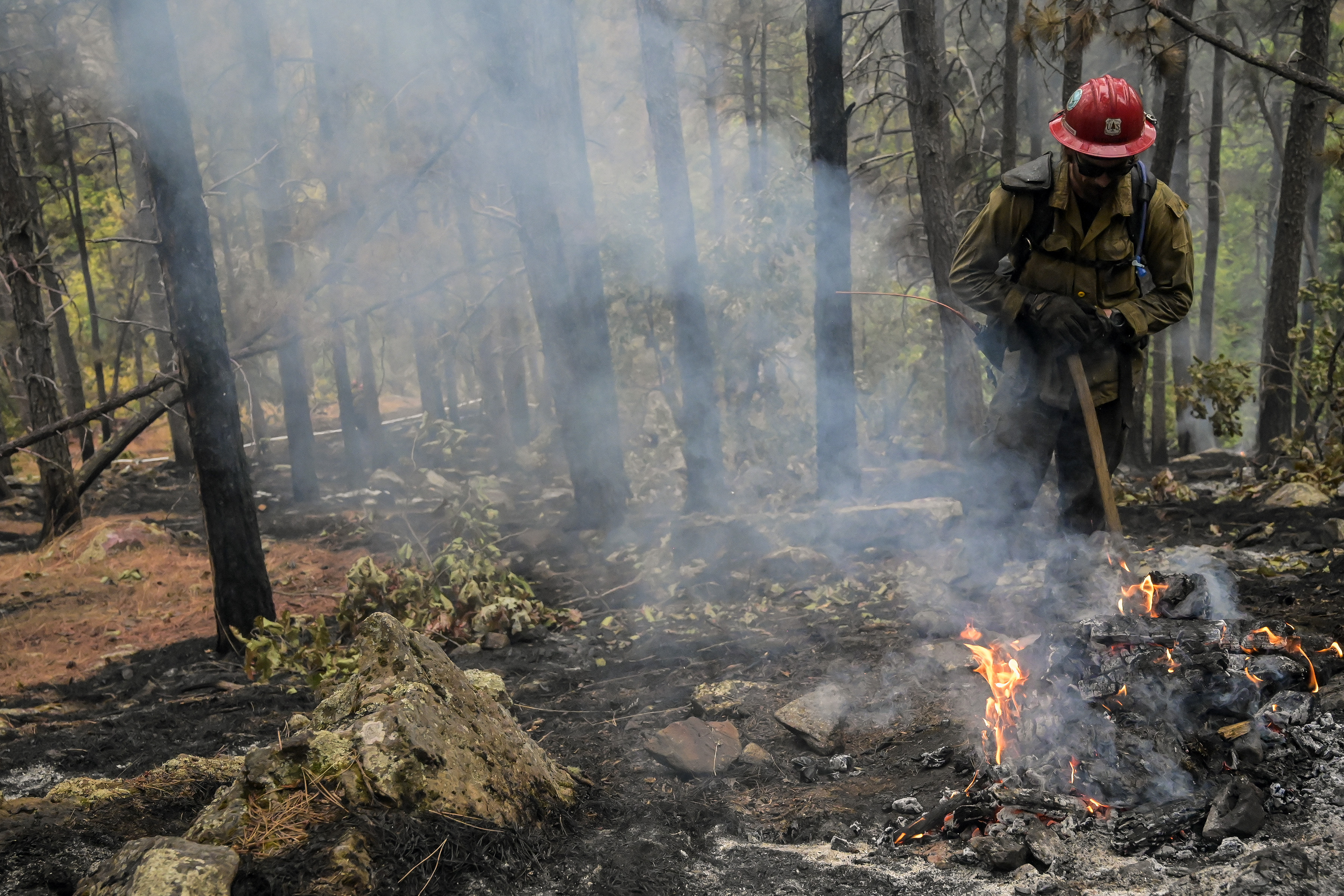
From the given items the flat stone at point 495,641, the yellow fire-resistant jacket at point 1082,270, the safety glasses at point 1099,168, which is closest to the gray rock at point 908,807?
the yellow fire-resistant jacket at point 1082,270

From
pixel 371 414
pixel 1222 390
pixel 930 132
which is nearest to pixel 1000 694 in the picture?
pixel 930 132

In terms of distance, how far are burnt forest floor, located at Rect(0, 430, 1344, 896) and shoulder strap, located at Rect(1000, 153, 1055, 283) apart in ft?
6.14

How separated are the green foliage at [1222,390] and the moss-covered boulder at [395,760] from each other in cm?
853

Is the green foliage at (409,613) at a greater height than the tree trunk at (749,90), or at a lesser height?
lesser

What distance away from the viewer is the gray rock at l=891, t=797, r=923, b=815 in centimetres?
331

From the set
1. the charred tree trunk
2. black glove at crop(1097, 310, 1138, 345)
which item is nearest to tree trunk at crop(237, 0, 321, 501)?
the charred tree trunk

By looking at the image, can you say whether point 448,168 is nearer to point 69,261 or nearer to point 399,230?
point 399,230

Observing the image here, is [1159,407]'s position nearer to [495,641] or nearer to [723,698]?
[495,641]

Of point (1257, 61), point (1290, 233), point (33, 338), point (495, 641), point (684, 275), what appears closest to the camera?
point (1257, 61)

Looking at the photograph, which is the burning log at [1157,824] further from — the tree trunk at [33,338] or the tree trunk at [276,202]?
the tree trunk at [33,338]

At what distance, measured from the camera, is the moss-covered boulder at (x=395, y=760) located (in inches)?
113

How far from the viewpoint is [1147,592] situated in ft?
12.5

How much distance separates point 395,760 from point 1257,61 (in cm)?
548

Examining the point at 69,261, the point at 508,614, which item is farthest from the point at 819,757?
the point at 69,261
